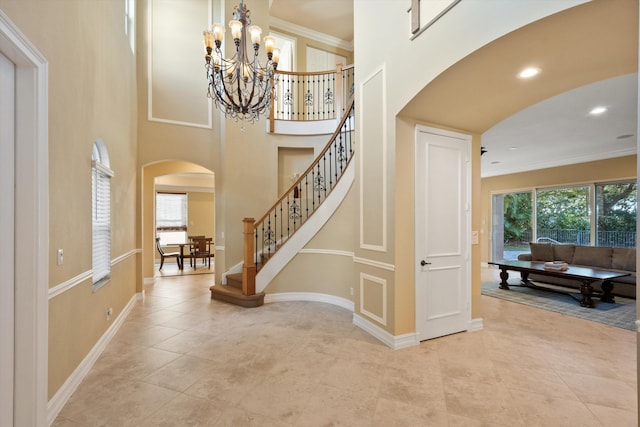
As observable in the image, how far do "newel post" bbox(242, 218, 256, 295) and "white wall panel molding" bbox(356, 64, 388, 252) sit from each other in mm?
1942

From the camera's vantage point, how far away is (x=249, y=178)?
5.80 m

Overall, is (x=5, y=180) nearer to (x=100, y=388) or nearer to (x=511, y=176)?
(x=100, y=388)

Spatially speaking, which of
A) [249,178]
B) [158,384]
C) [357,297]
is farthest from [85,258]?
[249,178]

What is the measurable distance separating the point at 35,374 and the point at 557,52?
401cm

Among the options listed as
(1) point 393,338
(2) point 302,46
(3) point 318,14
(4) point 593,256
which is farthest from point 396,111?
(4) point 593,256

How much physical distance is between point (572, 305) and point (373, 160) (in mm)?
4290

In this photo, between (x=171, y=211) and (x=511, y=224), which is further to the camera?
(x=171, y=211)

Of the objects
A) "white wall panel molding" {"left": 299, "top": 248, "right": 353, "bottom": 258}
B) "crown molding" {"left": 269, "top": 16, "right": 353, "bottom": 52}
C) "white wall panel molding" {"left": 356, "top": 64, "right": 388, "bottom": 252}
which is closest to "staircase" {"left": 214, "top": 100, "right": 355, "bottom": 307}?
"white wall panel molding" {"left": 299, "top": 248, "right": 353, "bottom": 258}

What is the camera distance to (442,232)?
3359 mm

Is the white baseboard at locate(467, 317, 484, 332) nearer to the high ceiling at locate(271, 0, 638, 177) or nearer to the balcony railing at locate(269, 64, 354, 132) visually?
the high ceiling at locate(271, 0, 638, 177)

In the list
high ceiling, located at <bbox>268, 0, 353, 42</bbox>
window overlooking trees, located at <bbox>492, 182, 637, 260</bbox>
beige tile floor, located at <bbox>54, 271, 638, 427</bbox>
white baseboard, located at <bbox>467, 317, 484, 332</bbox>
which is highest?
high ceiling, located at <bbox>268, 0, 353, 42</bbox>

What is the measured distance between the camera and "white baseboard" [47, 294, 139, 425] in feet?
6.68

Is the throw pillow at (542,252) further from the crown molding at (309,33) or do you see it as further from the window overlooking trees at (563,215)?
the crown molding at (309,33)

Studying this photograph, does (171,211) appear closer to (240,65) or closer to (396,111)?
(240,65)
